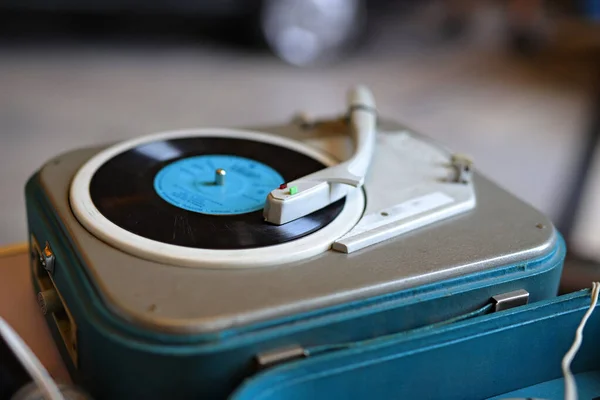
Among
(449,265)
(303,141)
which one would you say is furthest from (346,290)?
(303,141)

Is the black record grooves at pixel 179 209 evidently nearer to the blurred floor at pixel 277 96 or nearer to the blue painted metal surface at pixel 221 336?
the blue painted metal surface at pixel 221 336

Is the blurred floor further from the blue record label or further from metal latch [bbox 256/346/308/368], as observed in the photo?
metal latch [bbox 256/346/308/368]

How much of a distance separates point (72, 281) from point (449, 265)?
34 cm

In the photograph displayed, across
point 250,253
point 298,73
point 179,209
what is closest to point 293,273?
point 250,253

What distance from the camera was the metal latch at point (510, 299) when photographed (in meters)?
0.61

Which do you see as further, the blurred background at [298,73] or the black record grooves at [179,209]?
the blurred background at [298,73]

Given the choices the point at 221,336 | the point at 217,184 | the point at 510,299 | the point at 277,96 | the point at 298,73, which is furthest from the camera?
the point at 298,73

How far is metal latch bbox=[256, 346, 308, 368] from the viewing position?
0.50m

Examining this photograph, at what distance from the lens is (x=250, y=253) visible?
58cm

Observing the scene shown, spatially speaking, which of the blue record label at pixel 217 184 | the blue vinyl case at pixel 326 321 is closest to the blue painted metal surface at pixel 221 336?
the blue vinyl case at pixel 326 321

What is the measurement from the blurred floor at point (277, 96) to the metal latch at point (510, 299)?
1.29 meters

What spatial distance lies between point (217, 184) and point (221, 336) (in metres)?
0.25

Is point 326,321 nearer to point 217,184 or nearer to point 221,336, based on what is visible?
point 221,336

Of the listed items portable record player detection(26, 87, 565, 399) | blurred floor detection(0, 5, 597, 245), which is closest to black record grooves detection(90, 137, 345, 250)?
portable record player detection(26, 87, 565, 399)
